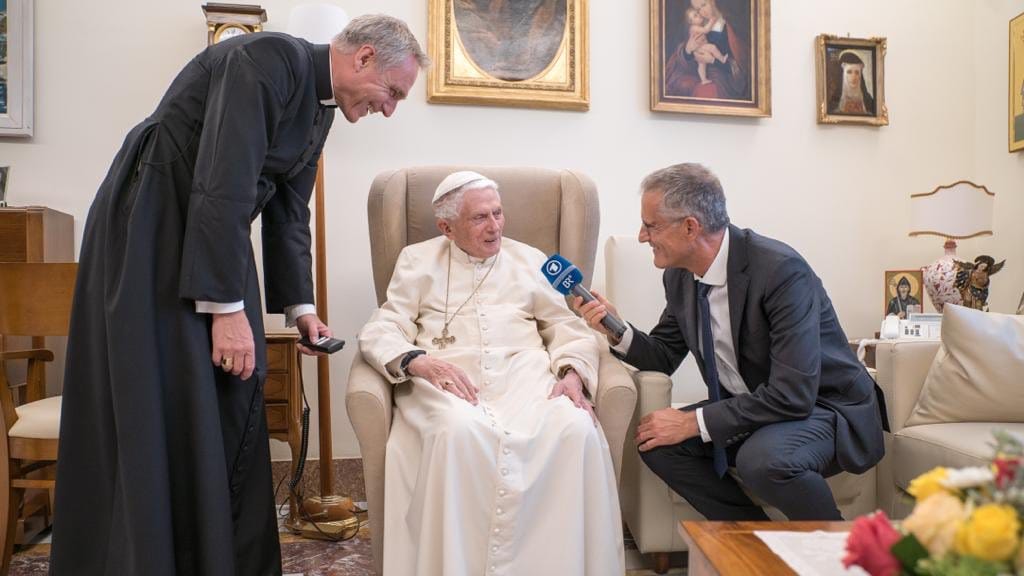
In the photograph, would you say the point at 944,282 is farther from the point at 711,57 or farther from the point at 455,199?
the point at 455,199

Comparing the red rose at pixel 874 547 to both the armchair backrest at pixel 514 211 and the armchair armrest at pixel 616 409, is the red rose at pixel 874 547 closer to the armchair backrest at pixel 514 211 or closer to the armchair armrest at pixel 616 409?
the armchair armrest at pixel 616 409

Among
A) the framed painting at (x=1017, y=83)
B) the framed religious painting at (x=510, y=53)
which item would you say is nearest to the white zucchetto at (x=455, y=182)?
the framed religious painting at (x=510, y=53)

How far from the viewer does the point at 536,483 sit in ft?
6.05

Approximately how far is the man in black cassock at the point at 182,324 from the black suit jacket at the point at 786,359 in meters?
1.07

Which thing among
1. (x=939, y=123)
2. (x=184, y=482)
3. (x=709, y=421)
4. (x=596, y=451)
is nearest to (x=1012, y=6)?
(x=939, y=123)

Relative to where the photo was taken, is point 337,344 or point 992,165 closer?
point 337,344

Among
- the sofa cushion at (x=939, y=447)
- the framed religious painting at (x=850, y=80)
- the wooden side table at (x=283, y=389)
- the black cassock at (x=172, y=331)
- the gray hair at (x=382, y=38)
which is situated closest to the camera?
the black cassock at (x=172, y=331)

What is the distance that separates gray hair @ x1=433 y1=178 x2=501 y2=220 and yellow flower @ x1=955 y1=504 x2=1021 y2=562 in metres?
1.93

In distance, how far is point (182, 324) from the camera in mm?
1585

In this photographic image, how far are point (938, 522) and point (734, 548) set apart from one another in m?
0.64

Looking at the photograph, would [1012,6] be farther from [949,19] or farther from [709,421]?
[709,421]

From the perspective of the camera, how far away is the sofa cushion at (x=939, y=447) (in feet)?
6.57

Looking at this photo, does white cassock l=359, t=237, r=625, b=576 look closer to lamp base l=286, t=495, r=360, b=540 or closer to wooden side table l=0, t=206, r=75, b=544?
lamp base l=286, t=495, r=360, b=540

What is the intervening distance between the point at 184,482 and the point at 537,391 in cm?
95
